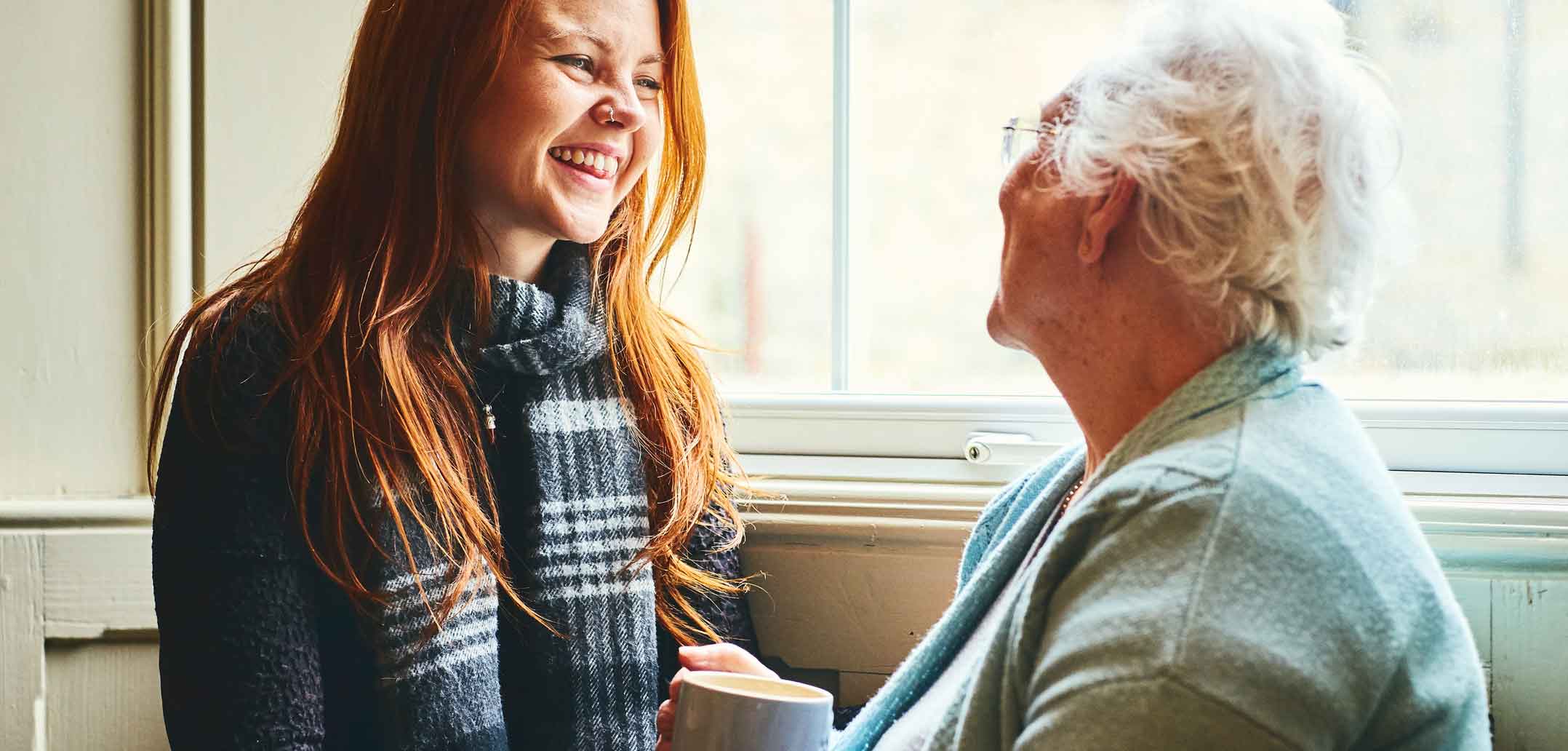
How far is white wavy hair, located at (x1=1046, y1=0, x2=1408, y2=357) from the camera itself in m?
0.77

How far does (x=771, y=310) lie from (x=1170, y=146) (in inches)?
38.2

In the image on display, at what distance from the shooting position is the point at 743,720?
84 centimetres

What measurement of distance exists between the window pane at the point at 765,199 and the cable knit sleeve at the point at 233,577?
69 centimetres

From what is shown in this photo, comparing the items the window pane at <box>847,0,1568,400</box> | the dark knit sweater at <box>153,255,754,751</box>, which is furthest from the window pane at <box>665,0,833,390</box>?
the dark knit sweater at <box>153,255,754,751</box>

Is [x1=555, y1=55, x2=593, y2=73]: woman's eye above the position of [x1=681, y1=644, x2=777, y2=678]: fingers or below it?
above

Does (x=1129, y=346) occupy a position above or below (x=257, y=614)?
above

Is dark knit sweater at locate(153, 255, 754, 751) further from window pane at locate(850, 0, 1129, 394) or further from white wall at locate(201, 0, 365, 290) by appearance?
window pane at locate(850, 0, 1129, 394)

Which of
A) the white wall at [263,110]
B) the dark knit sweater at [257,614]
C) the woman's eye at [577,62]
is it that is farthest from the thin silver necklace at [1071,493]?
the white wall at [263,110]

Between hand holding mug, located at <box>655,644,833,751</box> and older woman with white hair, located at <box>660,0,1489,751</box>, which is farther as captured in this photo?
hand holding mug, located at <box>655,644,833,751</box>

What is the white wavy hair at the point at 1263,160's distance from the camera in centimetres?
77

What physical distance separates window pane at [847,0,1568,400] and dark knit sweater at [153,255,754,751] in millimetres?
683

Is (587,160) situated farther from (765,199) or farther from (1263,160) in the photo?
(1263,160)

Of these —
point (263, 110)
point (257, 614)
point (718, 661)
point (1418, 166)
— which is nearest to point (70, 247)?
point (263, 110)

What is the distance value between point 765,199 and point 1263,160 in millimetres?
1000
